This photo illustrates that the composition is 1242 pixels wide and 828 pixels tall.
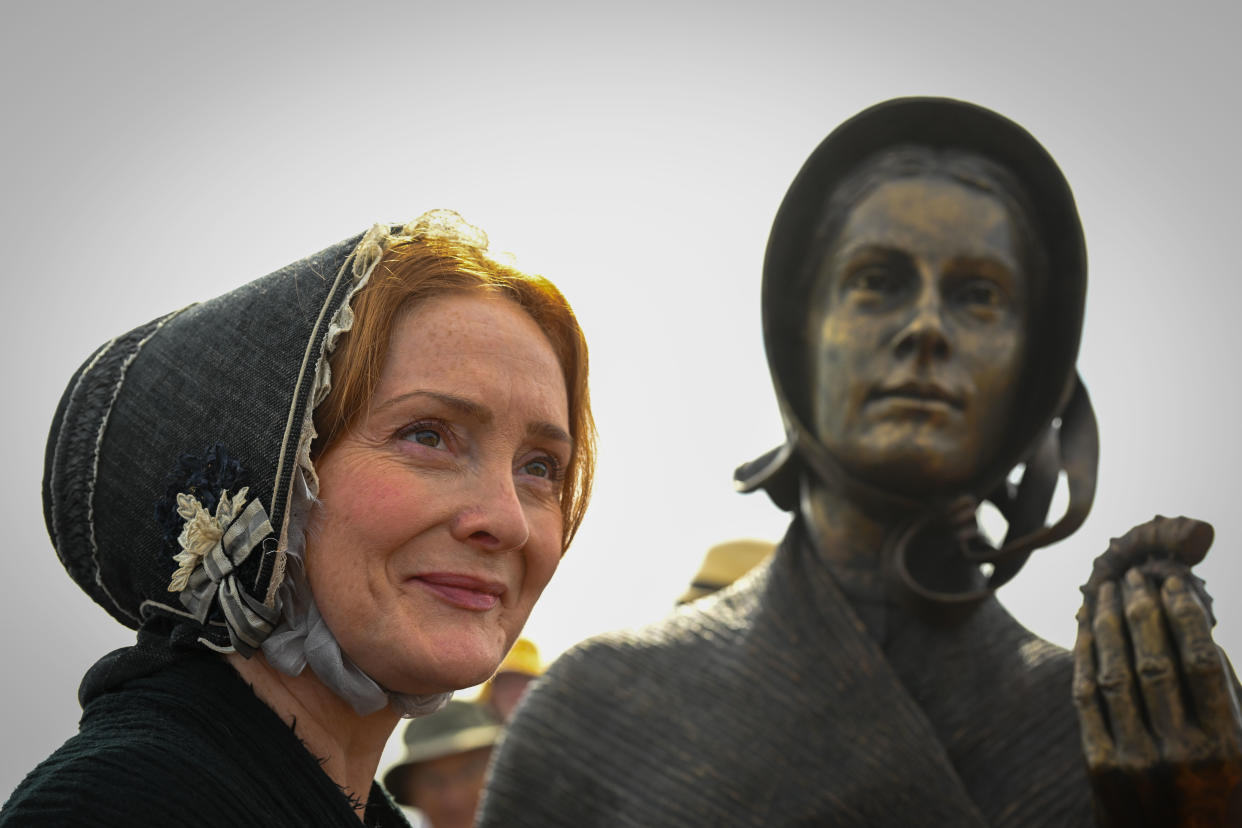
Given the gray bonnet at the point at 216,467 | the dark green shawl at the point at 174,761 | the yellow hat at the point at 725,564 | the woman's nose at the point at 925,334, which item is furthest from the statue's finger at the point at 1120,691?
the yellow hat at the point at 725,564

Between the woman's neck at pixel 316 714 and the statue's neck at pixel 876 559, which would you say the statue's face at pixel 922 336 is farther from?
the woman's neck at pixel 316 714

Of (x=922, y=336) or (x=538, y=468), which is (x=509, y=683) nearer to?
(x=538, y=468)

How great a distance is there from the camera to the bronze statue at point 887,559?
7.52 feet

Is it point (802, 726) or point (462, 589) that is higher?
point (462, 589)

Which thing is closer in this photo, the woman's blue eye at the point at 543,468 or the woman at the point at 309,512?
the woman at the point at 309,512

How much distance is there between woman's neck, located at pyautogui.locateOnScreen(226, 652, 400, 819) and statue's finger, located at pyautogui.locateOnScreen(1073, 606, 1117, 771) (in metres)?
1.14

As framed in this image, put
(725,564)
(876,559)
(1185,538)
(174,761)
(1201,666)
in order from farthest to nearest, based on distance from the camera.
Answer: (725,564) < (876,559) < (1185,538) < (1201,666) < (174,761)

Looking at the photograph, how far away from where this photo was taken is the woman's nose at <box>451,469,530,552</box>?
6.66 feet

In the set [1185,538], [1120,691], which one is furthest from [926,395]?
[1120,691]

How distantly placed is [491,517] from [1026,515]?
1059mm

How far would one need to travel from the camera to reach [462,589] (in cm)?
205

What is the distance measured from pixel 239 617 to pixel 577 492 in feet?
2.43

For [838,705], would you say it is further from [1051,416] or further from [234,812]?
[234,812]

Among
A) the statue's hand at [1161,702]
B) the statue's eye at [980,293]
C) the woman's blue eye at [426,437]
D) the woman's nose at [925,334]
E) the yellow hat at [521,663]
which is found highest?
the yellow hat at [521,663]
